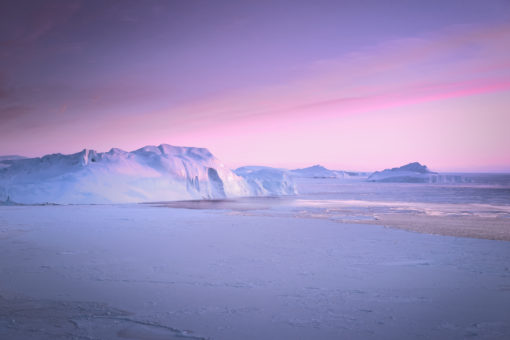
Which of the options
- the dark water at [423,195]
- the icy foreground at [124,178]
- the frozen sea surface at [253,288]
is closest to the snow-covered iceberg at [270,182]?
the icy foreground at [124,178]

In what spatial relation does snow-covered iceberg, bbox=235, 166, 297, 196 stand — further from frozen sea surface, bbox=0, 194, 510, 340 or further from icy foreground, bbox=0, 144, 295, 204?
frozen sea surface, bbox=0, 194, 510, 340

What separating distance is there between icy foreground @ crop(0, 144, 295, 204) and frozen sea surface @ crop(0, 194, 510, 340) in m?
12.4

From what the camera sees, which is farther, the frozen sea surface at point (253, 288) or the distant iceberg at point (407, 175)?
the distant iceberg at point (407, 175)

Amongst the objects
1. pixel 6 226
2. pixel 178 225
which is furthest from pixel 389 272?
pixel 6 226

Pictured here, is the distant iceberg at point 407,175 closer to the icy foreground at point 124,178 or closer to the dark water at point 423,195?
the dark water at point 423,195

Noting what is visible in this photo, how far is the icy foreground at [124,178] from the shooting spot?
→ 19.3 m

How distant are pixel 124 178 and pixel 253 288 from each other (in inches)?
765

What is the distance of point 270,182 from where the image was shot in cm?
3077

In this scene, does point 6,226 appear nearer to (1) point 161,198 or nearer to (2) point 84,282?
(2) point 84,282

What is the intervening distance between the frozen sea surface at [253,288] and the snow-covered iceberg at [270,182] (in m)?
21.7

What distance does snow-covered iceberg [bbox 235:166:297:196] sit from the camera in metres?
29.8

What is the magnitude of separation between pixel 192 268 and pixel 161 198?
17690mm

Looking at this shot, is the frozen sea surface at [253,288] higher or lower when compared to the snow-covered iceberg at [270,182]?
lower

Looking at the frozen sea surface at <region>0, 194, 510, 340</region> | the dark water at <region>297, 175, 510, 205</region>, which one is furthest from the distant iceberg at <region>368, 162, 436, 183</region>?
the frozen sea surface at <region>0, 194, 510, 340</region>
